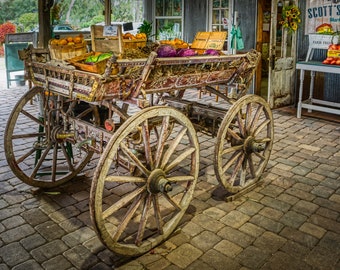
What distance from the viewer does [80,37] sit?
4227 millimetres

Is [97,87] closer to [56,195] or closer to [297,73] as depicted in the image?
[56,195]

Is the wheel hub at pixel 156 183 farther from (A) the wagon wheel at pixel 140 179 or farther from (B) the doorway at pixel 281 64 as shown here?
(B) the doorway at pixel 281 64

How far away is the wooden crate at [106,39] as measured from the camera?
389 centimetres

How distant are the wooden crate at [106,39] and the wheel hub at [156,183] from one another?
1373 millimetres

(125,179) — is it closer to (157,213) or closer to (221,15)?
(157,213)

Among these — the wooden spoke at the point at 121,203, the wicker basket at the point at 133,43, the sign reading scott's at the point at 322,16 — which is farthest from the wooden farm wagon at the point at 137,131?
the sign reading scott's at the point at 322,16

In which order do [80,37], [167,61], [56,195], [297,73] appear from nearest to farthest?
[167,61] → [80,37] → [56,195] → [297,73]

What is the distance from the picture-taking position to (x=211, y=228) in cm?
385

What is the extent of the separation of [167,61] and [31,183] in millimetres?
2113

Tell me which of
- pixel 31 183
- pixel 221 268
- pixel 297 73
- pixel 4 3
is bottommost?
pixel 221 268

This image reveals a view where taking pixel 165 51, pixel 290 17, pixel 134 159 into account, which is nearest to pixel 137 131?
pixel 134 159

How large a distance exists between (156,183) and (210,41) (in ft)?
7.48

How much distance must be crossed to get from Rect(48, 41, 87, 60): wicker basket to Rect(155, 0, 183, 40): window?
740 cm

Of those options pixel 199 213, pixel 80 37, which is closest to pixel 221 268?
pixel 199 213
